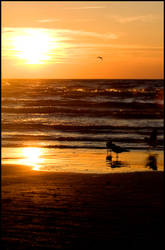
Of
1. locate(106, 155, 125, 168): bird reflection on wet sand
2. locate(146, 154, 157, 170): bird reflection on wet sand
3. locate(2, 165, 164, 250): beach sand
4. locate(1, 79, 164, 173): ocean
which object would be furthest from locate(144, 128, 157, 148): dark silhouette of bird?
locate(2, 165, 164, 250): beach sand

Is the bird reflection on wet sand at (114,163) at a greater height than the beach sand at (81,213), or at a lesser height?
greater

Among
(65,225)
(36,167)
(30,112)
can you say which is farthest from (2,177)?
(30,112)

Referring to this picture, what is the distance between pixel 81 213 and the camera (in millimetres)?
6691

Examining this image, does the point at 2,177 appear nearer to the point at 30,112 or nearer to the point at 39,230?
the point at 39,230

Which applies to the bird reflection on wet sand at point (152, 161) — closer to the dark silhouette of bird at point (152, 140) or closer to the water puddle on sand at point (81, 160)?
the water puddle on sand at point (81, 160)

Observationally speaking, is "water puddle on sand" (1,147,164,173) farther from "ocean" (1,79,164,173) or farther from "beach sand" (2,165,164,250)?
"beach sand" (2,165,164,250)

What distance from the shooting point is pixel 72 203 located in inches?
287

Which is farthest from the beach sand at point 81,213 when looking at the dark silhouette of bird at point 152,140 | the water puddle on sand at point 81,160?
the dark silhouette of bird at point 152,140

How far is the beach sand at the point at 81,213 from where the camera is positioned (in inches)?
221

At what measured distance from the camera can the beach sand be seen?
560 cm

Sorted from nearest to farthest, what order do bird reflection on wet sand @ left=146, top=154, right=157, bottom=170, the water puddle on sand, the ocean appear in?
the water puddle on sand < bird reflection on wet sand @ left=146, top=154, right=157, bottom=170 < the ocean

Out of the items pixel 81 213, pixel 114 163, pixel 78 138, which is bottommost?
pixel 81 213

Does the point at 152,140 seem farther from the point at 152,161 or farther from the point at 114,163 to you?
the point at 114,163

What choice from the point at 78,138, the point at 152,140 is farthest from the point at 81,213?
the point at 78,138
